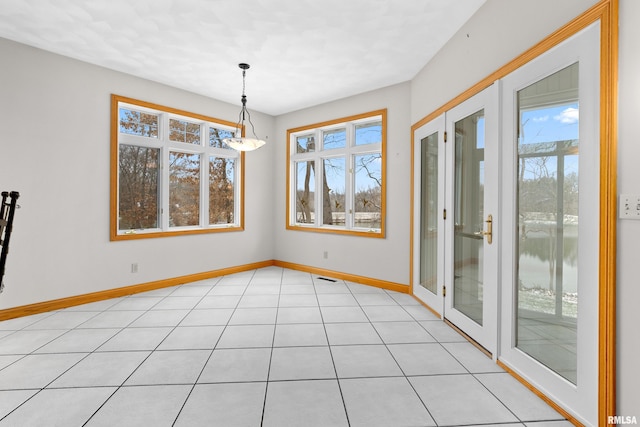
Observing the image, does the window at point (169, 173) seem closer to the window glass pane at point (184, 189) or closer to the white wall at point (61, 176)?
the window glass pane at point (184, 189)

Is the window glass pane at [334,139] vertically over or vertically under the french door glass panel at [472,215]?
over

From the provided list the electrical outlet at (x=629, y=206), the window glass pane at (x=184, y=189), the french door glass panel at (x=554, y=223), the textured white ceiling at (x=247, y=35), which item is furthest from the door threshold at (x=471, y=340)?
the window glass pane at (x=184, y=189)

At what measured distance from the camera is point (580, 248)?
1.73 m

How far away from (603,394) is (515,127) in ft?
5.46

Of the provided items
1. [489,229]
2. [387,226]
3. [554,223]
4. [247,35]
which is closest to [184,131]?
[247,35]

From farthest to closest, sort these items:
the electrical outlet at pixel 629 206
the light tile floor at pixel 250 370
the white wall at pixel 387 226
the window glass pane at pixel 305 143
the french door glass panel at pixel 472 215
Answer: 1. the window glass pane at pixel 305 143
2. the white wall at pixel 387 226
3. the french door glass panel at pixel 472 215
4. the light tile floor at pixel 250 370
5. the electrical outlet at pixel 629 206

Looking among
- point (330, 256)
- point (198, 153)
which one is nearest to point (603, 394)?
point (330, 256)

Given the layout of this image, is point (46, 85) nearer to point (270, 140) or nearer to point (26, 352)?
point (26, 352)

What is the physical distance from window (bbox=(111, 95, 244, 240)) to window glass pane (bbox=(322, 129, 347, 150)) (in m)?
1.54

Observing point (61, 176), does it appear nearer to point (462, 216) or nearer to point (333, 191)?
point (333, 191)

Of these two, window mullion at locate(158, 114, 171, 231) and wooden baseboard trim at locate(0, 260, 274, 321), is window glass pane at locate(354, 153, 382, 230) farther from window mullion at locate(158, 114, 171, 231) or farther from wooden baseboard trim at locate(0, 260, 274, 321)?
window mullion at locate(158, 114, 171, 231)

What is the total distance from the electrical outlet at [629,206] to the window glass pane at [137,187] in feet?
16.1

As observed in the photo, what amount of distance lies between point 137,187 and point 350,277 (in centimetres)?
339

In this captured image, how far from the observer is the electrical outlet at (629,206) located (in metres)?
1.45
